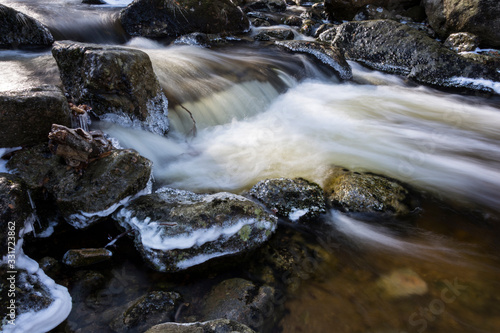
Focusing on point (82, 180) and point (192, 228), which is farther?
point (82, 180)

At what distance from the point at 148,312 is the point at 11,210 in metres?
1.68

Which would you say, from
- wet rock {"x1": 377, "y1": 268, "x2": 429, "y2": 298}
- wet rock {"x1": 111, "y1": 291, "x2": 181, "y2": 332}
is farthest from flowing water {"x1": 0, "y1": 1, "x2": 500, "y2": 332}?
wet rock {"x1": 111, "y1": 291, "x2": 181, "y2": 332}

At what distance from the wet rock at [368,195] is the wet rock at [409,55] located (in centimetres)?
640

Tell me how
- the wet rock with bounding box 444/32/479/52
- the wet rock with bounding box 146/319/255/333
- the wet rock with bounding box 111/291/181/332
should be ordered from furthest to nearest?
the wet rock with bounding box 444/32/479/52 < the wet rock with bounding box 111/291/181/332 < the wet rock with bounding box 146/319/255/333

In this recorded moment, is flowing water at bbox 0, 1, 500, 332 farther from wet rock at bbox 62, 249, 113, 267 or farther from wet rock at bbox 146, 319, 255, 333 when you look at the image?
wet rock at bbox 146, 319, 255, 333

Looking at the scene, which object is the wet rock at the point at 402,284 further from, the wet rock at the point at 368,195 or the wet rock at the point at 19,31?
the wet rock at the point at 19,31

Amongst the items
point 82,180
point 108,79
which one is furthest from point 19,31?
point 82,180

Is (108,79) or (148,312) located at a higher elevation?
(108,79)

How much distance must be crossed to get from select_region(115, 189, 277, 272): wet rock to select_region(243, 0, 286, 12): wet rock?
15.0m

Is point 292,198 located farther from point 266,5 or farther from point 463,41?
point 266,5

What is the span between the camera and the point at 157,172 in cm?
479

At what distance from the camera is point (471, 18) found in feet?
34.2

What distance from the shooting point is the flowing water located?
9.90 feet

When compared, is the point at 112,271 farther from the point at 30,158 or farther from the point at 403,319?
the point at 403,319
